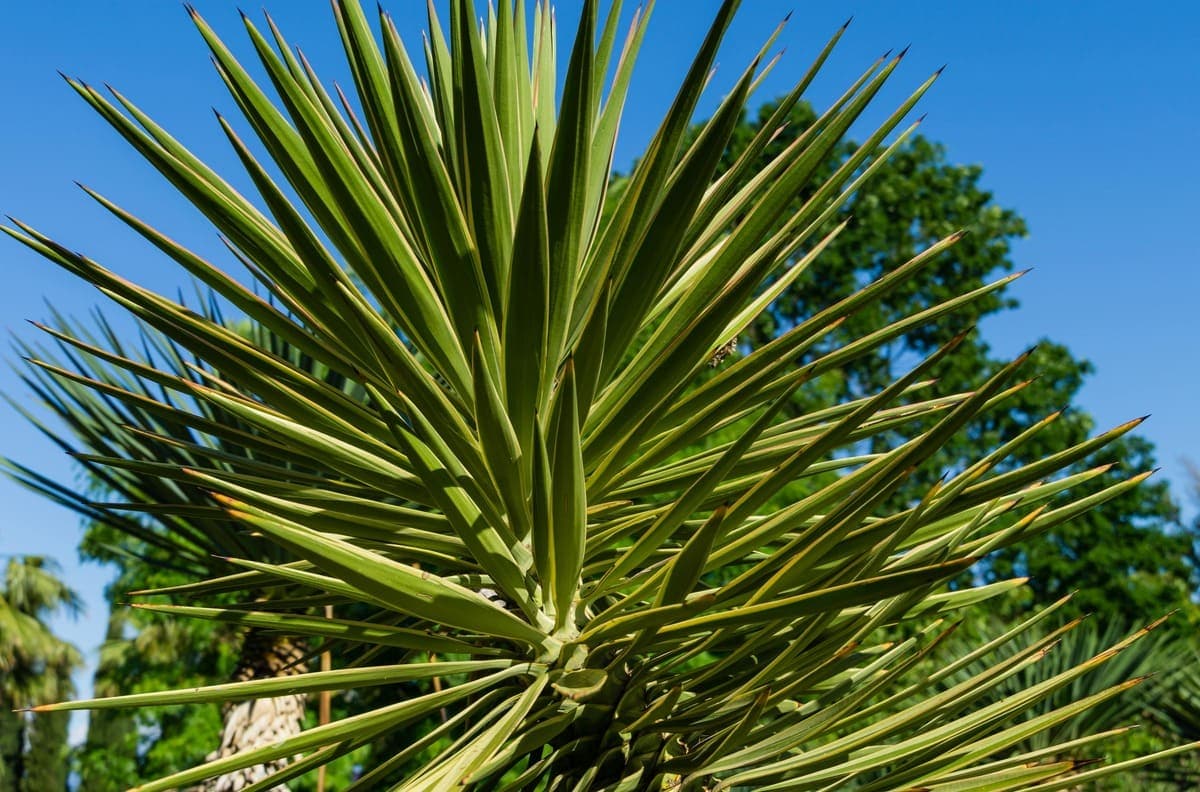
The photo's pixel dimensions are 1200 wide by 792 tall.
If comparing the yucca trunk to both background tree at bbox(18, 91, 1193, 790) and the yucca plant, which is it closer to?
the yucca plant

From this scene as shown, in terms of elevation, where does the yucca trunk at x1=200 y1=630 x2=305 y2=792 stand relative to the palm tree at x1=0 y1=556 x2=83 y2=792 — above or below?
below

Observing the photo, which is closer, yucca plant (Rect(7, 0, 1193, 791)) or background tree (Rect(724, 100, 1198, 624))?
yucca plant (Rect(7, 0, 1193, 791))

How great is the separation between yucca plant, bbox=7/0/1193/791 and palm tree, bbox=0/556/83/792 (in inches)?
792

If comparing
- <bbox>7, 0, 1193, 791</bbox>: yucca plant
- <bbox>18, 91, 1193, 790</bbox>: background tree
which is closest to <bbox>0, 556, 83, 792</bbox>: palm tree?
<bbox>18, 91, 1193, 790</bbox>: background tree

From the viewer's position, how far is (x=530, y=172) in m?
1.28

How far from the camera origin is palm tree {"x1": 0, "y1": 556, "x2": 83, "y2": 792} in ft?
64.1

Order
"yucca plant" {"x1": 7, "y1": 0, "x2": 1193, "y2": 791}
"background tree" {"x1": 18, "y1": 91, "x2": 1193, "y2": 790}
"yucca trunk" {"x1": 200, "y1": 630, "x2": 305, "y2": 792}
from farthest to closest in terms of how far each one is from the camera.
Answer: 1. "background tree" {"x1": 18, "y1": 91, "x2": 1193, "y2": 790}
2. "yucca trunk" {"x1": 200, "y1": 630, "x2": 305, "y2": 792}
3. "yucca plant" {"x1": 7, "y1": 0, "x2": 1193, "y2": 791}

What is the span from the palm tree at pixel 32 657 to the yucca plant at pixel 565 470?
20.1 metres

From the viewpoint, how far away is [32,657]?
20.2 m

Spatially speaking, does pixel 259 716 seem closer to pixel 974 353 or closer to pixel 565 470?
pixel 565 470

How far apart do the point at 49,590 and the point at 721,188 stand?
23.5m

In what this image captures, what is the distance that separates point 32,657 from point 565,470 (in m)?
22.8

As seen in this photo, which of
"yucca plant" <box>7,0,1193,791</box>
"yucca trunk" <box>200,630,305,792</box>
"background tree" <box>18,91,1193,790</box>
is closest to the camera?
"yucca plant" <box>7,0,1193,791</box>

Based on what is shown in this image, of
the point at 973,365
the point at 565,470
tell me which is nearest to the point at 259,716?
the point at 565,470
